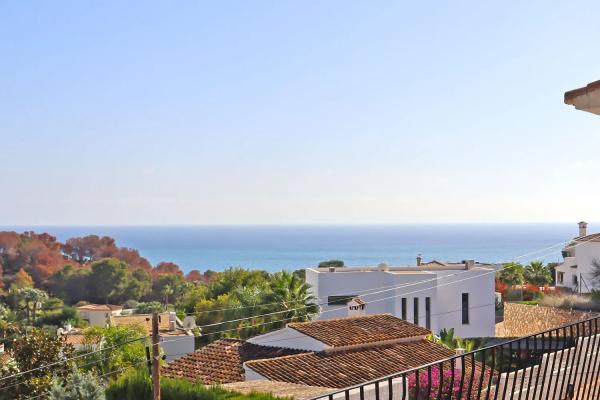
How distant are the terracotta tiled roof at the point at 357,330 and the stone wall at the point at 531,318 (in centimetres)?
780

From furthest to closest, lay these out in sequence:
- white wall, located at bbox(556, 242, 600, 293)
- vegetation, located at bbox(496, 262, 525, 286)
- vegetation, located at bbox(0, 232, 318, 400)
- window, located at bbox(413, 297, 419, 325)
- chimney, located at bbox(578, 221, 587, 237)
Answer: vegetation, located at bbox(496, 262, 525, 286) → chimney, located at bbox(578, 221, 587, 237) → white wall, located at bbox(556, 242, 600, 293) → window, located at bbox(413, 297, 419, 325) → vegetation, located at bbox(0, 232, 318, 400)

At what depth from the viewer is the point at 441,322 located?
37.3 metres

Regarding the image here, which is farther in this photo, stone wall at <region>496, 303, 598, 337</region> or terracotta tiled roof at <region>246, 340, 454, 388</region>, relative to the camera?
stone wall at <region>496, 303, 598, 337</region>

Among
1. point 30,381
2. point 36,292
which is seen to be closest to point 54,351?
point 30,381

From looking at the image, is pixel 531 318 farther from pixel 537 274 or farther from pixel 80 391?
pixel 537 274

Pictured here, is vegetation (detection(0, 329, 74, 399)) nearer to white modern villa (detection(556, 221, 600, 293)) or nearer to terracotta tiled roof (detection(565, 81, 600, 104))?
terracotta tiled roof (detection(565, 81, 600, 104))

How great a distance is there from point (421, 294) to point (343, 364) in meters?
17.4

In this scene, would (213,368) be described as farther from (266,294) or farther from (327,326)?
(266,294)

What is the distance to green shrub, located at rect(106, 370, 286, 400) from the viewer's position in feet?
50.7

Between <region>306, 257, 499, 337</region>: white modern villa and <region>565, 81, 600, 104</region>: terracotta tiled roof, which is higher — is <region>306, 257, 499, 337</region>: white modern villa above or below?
below

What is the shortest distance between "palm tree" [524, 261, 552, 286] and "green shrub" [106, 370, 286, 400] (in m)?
44.8

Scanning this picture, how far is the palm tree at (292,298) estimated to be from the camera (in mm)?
31516

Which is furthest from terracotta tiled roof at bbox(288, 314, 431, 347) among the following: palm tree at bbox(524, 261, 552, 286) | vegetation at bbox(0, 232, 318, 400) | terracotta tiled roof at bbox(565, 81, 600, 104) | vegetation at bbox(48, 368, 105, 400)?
palm tree at bbox(524, 261, 552, 286)

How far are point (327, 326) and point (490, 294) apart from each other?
57.2 ft
